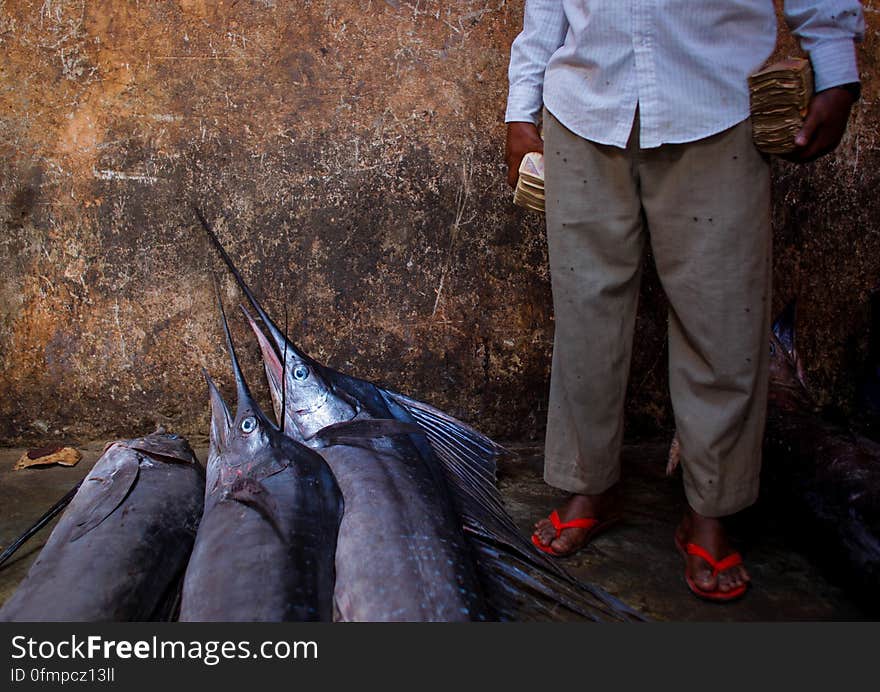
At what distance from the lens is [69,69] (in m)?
2.79

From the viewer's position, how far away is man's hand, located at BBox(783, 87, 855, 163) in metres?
1.76

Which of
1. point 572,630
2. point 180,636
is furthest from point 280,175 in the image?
point 572,630

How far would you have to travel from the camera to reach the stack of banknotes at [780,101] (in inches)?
67.4

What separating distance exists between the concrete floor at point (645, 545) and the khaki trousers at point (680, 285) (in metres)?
0.24

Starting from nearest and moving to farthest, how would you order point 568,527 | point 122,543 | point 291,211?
1. point 122,543
2. point 568,527
3. point 291,211

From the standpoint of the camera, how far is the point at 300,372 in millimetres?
2461

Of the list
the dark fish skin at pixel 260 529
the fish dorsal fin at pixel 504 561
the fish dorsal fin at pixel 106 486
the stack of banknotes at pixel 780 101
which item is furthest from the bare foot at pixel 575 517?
the fish dorsal fin at pixel 106 486

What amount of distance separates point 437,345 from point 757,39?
5.12 feet

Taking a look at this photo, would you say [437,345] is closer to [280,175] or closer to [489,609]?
[280,175]

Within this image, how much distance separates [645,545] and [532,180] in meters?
1.16

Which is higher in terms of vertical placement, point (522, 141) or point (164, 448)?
point (522, 141)

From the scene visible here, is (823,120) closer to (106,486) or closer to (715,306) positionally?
(715,306)

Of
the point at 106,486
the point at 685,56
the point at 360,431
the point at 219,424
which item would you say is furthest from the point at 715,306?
the point at 106,486

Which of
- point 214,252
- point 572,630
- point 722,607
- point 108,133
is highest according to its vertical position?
point 108,133
